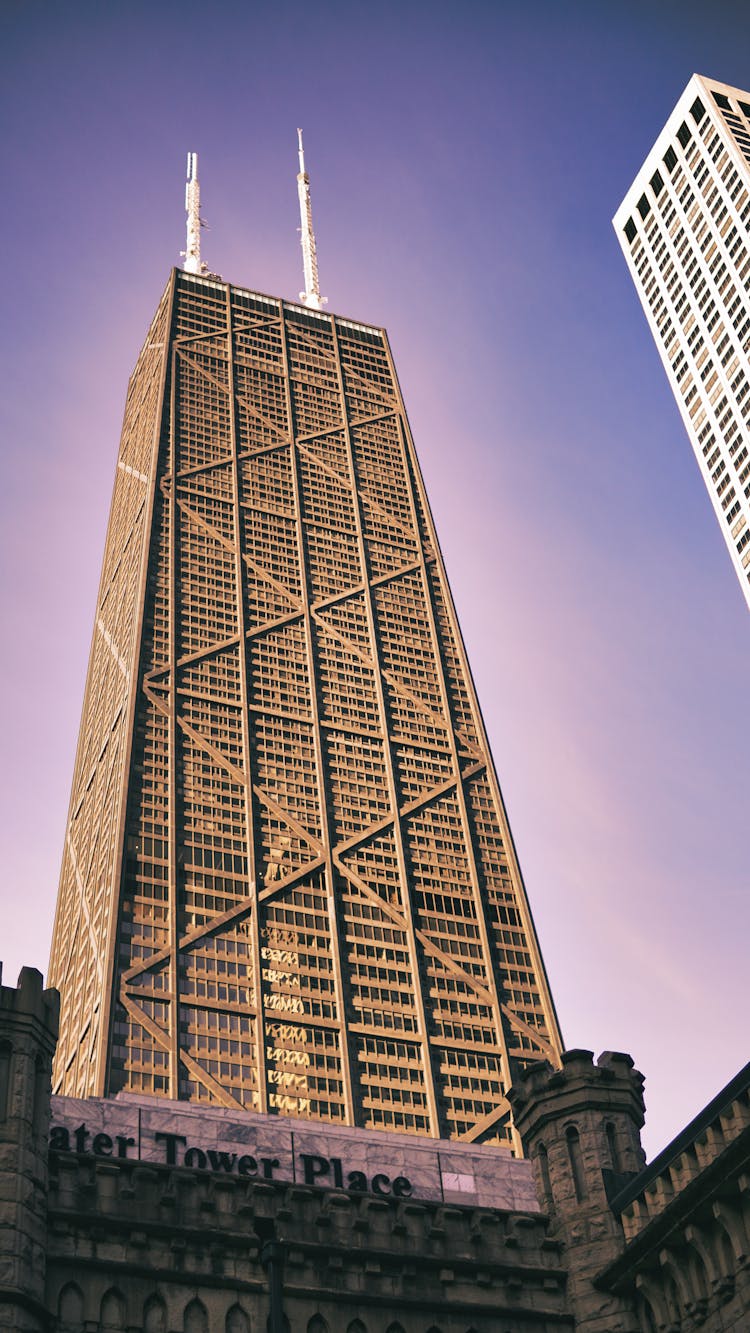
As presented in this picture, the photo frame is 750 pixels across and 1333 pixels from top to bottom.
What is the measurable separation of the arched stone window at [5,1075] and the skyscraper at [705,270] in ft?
397

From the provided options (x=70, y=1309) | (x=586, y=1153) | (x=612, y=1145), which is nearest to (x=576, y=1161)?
(x=586, y=1153)

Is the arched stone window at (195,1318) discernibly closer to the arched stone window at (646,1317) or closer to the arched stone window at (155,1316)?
the arched stone window at (155,1316)

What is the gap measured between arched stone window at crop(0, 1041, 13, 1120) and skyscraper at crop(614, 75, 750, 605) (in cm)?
12114

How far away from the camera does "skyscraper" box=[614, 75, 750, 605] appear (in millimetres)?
161750

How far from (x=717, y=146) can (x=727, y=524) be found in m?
49.5

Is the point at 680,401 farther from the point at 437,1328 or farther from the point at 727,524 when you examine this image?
the point at 437,1328

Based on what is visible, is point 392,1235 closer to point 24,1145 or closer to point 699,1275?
point 699,1275

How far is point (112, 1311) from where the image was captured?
4272cm

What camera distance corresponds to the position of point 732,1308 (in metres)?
41.0

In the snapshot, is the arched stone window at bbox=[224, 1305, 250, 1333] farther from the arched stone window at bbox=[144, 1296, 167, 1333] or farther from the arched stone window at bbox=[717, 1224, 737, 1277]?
the arched stone window at bbox=[717, 1224, 737, 1277]

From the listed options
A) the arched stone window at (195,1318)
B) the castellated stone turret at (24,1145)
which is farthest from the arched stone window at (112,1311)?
the castellated stone turret at (24,1145)

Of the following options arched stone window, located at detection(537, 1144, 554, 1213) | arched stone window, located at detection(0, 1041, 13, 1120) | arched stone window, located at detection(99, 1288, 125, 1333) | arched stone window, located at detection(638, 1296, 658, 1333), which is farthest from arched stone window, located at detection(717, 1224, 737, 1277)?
arched stone window, located at detection(0, 1041, 13, 1120)

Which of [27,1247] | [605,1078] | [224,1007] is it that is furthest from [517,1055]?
[27,1247]

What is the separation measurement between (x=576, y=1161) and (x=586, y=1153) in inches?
19.3
